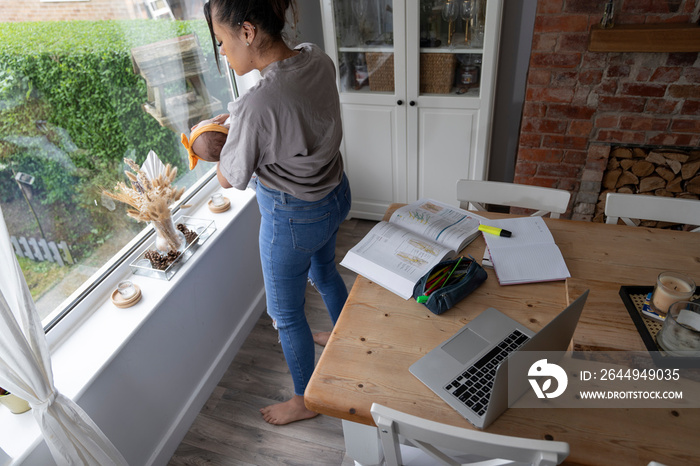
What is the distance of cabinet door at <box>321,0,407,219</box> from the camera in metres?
2.52

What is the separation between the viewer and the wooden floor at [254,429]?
180 centimetres

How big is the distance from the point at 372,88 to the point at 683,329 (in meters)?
2.04

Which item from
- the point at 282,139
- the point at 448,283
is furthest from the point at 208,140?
the point at 448,283

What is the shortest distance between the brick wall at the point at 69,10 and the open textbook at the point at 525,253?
5.04ft

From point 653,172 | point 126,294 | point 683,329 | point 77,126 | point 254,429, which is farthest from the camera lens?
point 653,172

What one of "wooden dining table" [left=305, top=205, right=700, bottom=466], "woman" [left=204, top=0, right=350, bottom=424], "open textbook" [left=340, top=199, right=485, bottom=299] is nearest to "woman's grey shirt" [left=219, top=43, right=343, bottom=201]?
"woman" [left=204, top=0, right=350, bottom=424]

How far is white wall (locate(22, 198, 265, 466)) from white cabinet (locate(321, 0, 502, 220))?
35.5 inches

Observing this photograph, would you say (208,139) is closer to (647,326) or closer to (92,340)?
(92,340)

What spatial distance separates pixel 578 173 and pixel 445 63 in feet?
2.98

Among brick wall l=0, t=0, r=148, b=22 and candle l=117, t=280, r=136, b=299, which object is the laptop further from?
brick wall l=0, t=0, r=148, b=22

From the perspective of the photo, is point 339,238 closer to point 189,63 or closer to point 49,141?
point 189,63

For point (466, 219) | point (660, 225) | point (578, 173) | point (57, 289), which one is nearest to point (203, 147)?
point (57, 289)

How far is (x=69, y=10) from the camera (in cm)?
153

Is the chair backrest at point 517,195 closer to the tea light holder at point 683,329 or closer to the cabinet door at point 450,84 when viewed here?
the tea light holder at point 683,329
